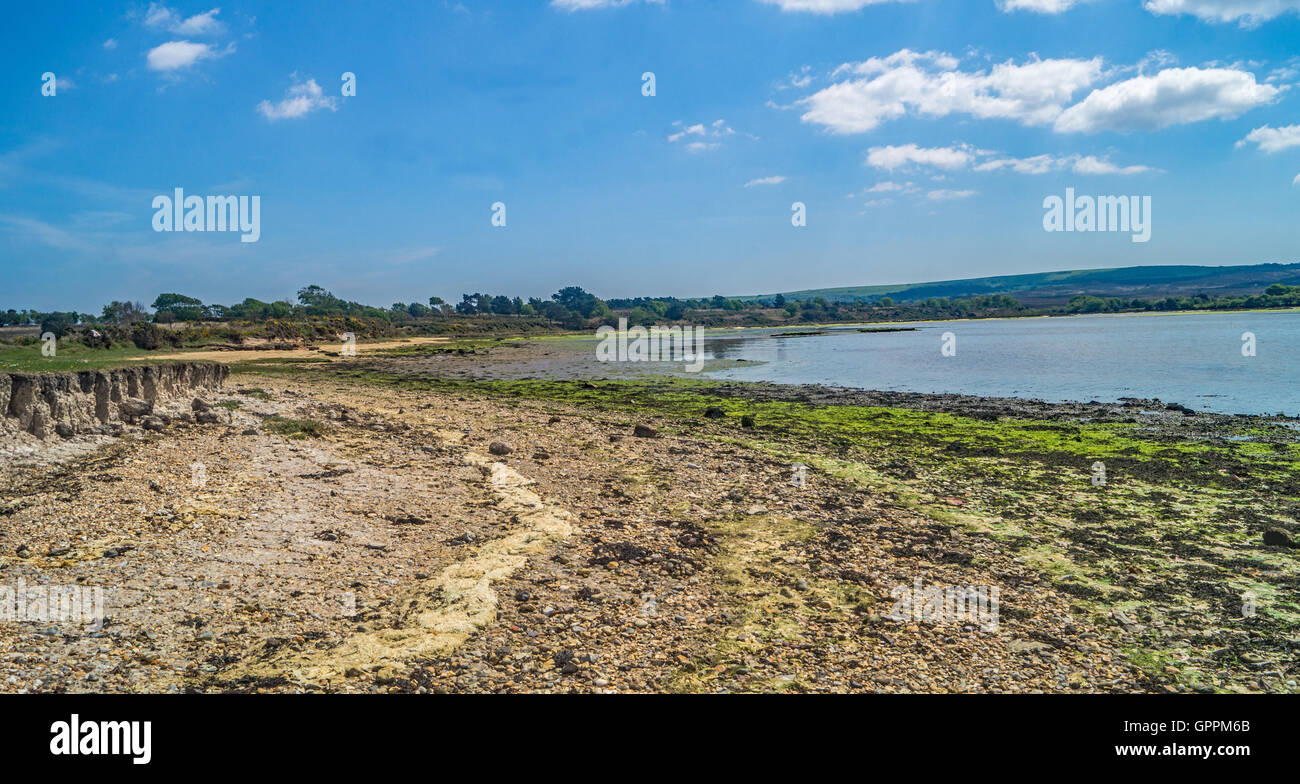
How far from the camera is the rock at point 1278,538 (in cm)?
1018

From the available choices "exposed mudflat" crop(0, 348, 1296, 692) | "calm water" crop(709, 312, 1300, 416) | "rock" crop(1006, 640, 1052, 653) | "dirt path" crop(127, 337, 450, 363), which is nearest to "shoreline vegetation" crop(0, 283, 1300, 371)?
"dirt path" crop(127, 337, 450, 363)

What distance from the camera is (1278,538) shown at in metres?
10.3

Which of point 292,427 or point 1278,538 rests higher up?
point 292,427

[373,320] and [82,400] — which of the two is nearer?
[82,400]

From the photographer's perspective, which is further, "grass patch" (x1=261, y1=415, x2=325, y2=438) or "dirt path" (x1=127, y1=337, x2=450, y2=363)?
"dirt path" (x1=127, y1=337, x2=450, y2=363)

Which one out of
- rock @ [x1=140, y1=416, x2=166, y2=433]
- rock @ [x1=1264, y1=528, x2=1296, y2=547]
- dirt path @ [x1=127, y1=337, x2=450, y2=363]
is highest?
dirt path @ [x1=127, y1=337, x2=450, y2=363]

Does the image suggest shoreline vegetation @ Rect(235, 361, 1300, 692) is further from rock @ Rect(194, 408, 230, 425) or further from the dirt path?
the dirt path

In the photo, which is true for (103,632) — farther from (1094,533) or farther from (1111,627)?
(1094,533)

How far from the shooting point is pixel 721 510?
12.0 metres

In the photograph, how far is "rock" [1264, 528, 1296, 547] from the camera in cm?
1018

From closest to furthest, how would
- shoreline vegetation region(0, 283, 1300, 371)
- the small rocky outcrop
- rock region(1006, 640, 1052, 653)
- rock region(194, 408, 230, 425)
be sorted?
1. rock region(1006, 640, 1052, 653)
2. the small rocky outcrop
3. rock region(194, 408, 230, 425)
4. shoreline vegetation region(0, 283, 1300, 371)

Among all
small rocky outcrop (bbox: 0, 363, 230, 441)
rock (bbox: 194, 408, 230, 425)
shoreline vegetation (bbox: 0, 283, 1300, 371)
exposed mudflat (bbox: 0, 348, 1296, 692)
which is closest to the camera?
exposed mudflat (bbox: 0, 348, 1296, 692)

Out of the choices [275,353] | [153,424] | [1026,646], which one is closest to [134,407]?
[153,424]

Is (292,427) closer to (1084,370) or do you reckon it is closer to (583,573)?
(583,573)
